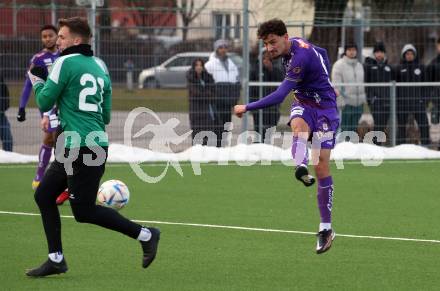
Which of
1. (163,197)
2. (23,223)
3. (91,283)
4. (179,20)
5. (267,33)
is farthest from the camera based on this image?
(179,20)

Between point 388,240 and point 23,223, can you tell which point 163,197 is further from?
point 388,240

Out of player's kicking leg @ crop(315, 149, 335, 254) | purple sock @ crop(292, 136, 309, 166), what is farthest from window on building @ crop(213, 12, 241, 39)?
player's kicking leg @ crop(315, 149, 335, 254)

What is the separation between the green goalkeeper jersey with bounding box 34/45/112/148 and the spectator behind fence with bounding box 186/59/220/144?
1092 cm

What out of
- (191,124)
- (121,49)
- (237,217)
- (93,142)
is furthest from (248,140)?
(93,142)

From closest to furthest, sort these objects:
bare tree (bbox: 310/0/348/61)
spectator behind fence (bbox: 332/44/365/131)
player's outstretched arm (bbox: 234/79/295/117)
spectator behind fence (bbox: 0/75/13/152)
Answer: player's outstretched arm (bbox: 234/79/295/117) → spectator behind fence (bbox: 0/75/13/152) → spectator behind fence (bbox: 332/44/365/131) → bare tree (bbox: 310/0/348/61)

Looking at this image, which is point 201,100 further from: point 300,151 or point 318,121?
point 300,151

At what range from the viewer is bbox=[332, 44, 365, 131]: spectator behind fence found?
19625 millimetres

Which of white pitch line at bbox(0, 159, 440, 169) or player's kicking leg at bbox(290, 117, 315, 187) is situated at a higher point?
player's kicking leg at bbox(290, 117, 315, 187)

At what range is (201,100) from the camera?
63.5 ft

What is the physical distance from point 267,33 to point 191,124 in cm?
949

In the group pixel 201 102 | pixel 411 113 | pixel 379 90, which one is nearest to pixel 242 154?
pixel 201 102

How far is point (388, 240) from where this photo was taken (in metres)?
10.4

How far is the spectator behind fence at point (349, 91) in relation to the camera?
773 inches

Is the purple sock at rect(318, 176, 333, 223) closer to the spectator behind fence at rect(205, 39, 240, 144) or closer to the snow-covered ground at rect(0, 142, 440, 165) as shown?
the snow-covered ground at rect(0, 142, 440, 165)
